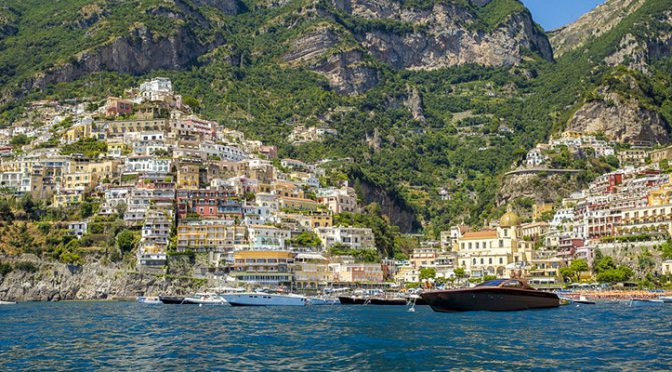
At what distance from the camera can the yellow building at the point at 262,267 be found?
114125 mm

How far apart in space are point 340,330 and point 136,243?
2777 inches

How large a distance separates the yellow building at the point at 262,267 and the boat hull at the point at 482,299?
46292mm

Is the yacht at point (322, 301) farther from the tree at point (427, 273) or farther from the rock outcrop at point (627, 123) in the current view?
the rock outcrop at point (627, 123)

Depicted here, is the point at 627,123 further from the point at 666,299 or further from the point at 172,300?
the point at 172,300

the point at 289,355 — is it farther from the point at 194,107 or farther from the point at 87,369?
the point at 194,107

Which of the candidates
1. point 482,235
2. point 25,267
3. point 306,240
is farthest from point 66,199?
point 482,235

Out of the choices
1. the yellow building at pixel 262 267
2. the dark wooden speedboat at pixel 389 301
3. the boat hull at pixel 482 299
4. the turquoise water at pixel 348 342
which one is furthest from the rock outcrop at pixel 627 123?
the turquoise water at pixel 348 342

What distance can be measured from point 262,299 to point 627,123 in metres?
110

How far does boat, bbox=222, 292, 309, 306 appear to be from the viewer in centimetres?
9631

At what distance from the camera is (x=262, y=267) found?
116 metres

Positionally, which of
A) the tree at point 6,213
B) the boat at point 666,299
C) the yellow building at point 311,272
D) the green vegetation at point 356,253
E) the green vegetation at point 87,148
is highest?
the green vegetation at point 87,148

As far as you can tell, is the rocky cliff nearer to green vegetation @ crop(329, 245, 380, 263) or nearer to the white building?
green vegetation @ crop(329, 245, 380, 263)

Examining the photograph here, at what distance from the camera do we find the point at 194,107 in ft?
625

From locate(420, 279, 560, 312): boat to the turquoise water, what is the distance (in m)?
1.78
